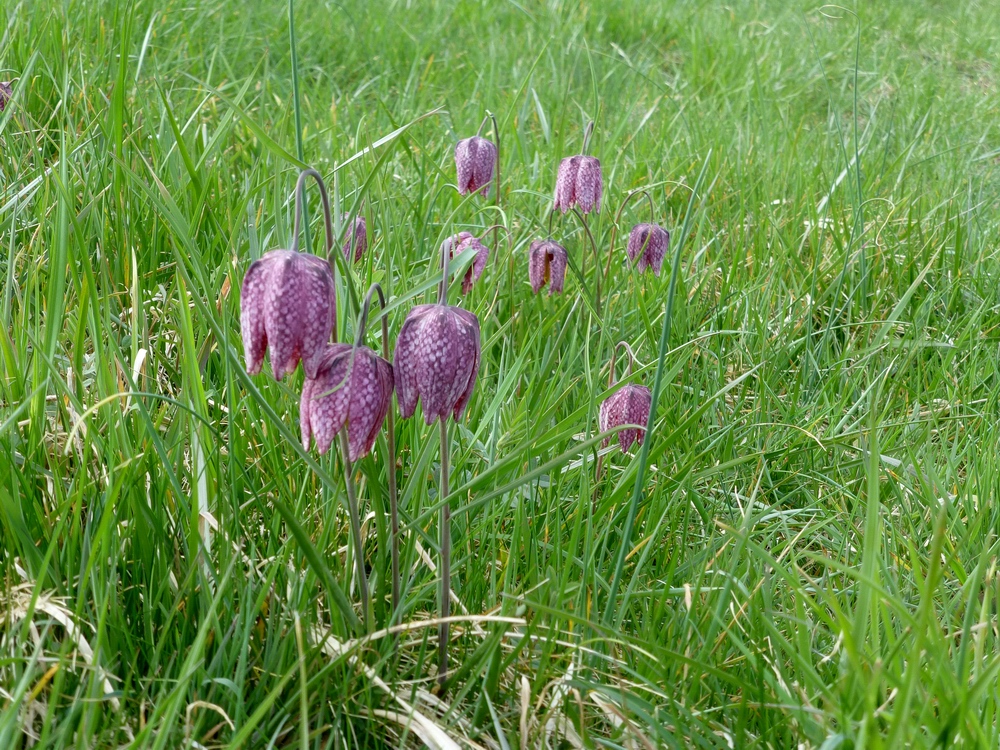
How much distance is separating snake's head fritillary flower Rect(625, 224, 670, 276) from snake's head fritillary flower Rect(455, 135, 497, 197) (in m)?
0.34

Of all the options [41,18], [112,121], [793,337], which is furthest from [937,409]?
[41,18]

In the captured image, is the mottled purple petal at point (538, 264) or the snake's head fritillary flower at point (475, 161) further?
the snake's head fritillary flower at point (475, 161)

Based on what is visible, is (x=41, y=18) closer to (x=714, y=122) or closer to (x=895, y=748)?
(x=714, y=122)

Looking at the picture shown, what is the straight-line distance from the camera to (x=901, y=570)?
1.45 m

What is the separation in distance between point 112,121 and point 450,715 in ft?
4.45

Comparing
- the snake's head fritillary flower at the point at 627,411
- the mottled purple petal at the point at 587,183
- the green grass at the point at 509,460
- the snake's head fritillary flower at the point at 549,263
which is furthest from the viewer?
the mottled purple petal at the point at 587,183

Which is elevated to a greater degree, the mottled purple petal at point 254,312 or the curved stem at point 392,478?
the mottled purple petal at point 254,312

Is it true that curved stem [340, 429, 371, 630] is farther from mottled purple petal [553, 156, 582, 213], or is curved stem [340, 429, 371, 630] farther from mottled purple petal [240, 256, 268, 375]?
mottled purple petal [553, 156, 582, 213]

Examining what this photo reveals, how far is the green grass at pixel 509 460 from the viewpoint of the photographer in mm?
1004

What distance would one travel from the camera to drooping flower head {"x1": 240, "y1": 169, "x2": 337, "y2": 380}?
898mm

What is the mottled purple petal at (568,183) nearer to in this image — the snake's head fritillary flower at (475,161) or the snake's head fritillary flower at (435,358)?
the snake's head fritillary flower at (475,161)

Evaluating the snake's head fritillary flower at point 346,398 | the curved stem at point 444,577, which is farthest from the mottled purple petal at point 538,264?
the snake's head fritillary flower at point 346,398

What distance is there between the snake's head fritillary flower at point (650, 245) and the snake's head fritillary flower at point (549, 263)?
22 centimetres

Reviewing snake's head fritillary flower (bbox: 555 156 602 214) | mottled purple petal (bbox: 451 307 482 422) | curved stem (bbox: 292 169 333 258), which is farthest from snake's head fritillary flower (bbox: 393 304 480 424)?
snake's head fritillary flower (bbox: 555 156 602 214)
